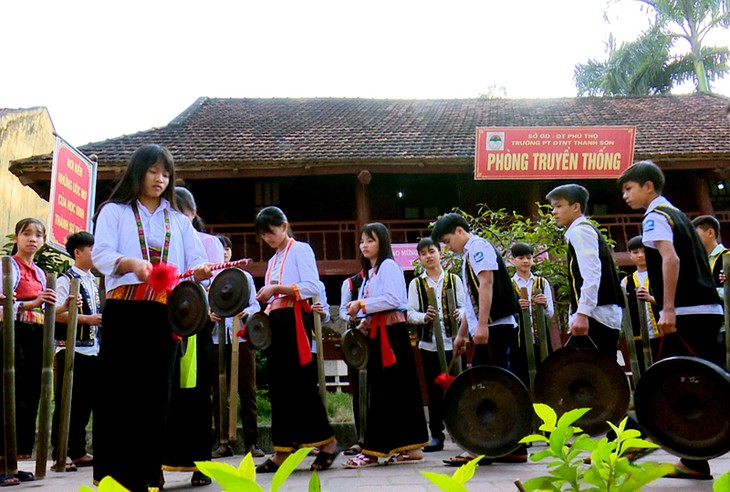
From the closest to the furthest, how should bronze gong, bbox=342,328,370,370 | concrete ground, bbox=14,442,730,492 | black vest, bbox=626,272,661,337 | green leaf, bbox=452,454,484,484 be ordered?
green leaf, bbox=452,454,484,484 → concrete ground, bbox=14,442,730,492 → bronze gong, bbox=342,328,370,370 → black vest, bbox=626,272,661,337

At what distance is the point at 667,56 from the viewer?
25.1 meters

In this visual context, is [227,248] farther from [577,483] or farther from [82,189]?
[577,483]

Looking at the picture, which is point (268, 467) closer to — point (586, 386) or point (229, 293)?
point (229, 293)

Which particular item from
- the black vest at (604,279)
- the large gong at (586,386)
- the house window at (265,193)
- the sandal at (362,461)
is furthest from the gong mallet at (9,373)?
the house window at (265,193)

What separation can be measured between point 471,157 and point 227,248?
854 centimetres

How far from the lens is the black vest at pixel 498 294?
4.60m

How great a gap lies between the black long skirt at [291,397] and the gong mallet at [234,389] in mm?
1375

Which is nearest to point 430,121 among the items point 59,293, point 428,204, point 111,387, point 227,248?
point 428,204

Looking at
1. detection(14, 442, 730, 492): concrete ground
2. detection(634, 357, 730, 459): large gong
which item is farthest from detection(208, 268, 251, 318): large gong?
detection(634, 357, 730, 459): large gong

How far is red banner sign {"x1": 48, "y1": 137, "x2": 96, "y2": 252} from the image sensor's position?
5922 millimetres

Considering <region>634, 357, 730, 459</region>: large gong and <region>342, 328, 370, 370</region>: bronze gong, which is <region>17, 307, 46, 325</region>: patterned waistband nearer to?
<region>342, 328, 370, 370</region>: bronze gong

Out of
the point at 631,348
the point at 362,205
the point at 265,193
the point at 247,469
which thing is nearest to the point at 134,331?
the point at 247,469

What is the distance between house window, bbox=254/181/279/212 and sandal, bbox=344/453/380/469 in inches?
470

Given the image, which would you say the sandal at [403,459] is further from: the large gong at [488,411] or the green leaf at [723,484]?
the green leaf at [723,484]
